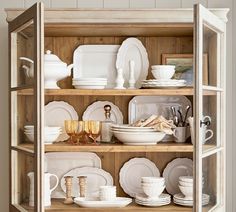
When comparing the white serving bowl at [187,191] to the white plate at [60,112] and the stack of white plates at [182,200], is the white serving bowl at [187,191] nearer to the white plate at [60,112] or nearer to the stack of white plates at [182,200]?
the stack of white plates at [182,200]

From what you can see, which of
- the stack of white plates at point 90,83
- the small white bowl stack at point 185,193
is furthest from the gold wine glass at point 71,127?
the small white bowl stack at point 185,193

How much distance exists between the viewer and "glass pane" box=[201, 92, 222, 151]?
7.88 ft

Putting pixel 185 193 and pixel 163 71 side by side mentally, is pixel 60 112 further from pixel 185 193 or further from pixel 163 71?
pixel 185 193

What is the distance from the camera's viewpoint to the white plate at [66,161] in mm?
2914

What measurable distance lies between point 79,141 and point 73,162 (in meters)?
0.20

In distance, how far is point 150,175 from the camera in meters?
2.93

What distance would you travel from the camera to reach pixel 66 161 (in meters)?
2.92

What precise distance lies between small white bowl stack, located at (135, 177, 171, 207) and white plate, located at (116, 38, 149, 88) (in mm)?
584

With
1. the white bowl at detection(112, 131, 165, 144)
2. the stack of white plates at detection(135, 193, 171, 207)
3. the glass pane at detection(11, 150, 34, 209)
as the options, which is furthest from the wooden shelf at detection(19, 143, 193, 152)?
the stack of white plates at detection(135, 193, 171, 207)

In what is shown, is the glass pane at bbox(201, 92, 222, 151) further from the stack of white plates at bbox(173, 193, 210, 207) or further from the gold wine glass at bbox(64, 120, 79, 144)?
the gold wine glass at bbox(64, 120, 79, 144)

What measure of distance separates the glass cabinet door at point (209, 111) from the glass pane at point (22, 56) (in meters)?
0.79

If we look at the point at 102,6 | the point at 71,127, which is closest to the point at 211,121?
the point at 71,127

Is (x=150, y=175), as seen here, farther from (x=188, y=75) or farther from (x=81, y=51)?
(x=81, y=51)
